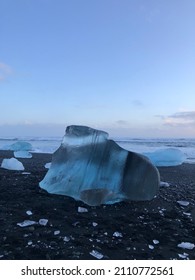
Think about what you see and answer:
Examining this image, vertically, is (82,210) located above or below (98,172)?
below

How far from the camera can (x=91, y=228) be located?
10.5ft

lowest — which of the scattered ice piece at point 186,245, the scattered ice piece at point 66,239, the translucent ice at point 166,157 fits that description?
the scattered ice piece at point 186,245

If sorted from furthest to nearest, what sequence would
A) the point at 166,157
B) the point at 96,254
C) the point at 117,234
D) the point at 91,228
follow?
the point at 166,157
the point at 91,228
the point at 117,234
the point at 96,254

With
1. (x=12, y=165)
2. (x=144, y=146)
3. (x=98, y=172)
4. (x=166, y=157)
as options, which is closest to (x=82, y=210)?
(x=98, y=172)

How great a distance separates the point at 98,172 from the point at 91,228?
1.42m

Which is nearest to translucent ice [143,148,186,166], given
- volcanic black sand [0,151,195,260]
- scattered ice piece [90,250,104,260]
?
volcanic black sand [0,151,195,260]

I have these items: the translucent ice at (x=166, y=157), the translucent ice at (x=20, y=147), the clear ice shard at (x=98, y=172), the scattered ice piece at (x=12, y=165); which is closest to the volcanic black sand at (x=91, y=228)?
the clear ice shard at (x=98, y=172)

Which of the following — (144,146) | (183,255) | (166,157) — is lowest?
(183,255)

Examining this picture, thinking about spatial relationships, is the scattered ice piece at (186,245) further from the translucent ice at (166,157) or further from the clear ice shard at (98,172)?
the translucent ice at (166,157)

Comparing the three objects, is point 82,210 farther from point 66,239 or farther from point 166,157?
point 166,157

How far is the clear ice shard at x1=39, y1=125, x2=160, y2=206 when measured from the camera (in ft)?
14.0

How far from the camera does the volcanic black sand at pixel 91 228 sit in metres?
2.63

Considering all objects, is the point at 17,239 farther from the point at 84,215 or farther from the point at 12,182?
the point at 12,182

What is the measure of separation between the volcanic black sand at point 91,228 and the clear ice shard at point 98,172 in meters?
0.15
